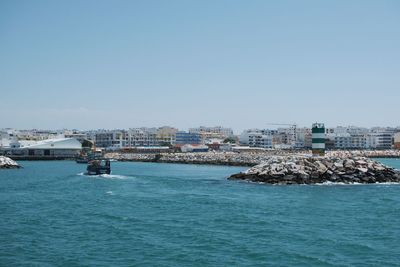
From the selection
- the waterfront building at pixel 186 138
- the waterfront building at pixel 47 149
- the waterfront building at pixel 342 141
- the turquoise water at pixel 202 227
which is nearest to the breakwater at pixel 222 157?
the waterfront building at pixel 47 149

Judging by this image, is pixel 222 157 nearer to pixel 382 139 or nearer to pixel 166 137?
pixel 166 137

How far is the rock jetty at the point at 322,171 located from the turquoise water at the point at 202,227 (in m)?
4.18

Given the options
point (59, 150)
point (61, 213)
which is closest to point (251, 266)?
point (61, 213)

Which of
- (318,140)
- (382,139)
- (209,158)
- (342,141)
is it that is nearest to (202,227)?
(318,140)

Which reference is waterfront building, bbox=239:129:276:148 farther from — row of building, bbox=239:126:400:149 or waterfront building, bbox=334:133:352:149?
waterfront building, bbox=334:133:352:149

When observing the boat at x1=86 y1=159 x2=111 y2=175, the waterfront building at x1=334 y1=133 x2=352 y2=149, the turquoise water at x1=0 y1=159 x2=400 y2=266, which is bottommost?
the turquoise water at x1=0 y1=159 x2=400 y2=266

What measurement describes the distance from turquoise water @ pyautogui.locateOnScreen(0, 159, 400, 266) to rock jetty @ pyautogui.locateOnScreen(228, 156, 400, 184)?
4184 millimetres

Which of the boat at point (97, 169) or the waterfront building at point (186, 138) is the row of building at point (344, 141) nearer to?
the waterfront building at point (186, 138)

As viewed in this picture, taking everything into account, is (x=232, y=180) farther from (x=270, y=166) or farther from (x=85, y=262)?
(x=85, y=262)

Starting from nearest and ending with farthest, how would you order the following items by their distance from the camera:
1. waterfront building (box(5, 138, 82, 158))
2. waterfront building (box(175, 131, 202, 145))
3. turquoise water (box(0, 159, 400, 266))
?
turquoise water (box(0, 159, 400, 266)), waterfront building (box(5, 138, 82, 158)), waterfront building (box(175, 131, 202, 145))

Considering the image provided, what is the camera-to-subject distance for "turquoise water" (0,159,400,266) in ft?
51.4

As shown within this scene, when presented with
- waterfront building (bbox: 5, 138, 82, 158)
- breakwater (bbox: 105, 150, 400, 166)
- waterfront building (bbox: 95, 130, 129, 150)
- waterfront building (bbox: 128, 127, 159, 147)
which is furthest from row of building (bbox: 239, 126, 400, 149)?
waterfront building (bbox: 5, 138, 82, 158)

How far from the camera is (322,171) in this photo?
38812mm

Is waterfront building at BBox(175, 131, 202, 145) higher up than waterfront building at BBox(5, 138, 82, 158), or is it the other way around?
waterfront building at BBox(175, 131, 202, 145)
